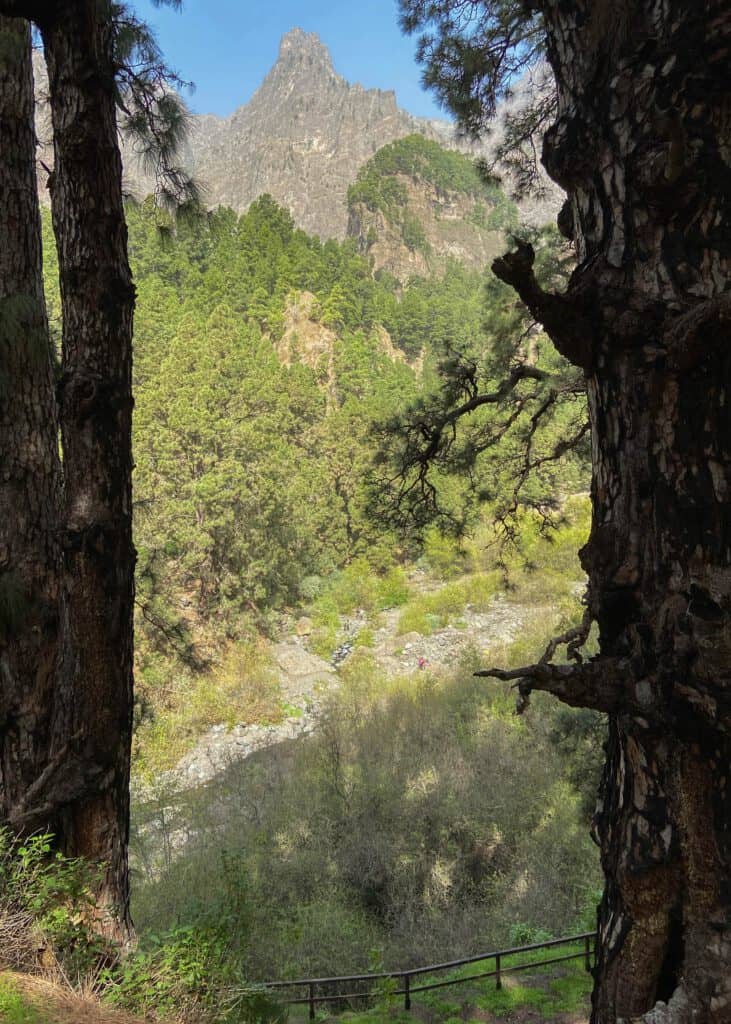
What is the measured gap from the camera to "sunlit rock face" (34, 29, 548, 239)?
69.1 m

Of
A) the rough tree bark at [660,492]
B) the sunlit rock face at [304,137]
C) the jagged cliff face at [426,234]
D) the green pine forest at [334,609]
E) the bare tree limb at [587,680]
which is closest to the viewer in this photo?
the rough tree bark at [660,492]

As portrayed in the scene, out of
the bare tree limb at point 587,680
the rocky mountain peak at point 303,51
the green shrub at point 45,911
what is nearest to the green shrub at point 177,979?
the green shrub at point 45,911

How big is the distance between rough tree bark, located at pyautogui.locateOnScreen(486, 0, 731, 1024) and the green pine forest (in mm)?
1853

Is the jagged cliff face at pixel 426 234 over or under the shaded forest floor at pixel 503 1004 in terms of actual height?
over

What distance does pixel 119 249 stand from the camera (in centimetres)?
281

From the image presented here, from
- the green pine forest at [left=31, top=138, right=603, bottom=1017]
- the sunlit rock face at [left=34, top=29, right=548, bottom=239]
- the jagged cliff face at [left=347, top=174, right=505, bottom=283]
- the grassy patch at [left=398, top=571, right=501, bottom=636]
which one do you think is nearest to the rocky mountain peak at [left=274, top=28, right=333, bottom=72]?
the sunlit rock face at [left=34, top=29, right=548, bottom=239]

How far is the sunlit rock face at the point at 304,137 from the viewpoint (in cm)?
6912

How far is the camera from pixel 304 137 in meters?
74.8

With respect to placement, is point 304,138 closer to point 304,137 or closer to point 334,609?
point 304,137

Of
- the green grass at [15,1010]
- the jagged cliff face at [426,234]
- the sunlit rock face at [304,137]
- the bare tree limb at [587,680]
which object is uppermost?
the sunlit rock face at [304,137]

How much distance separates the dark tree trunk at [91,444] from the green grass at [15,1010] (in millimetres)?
A: 543

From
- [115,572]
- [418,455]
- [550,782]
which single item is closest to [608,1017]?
[115,572]

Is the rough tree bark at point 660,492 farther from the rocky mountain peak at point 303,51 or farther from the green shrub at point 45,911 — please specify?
the rocky mountain peak at point 303,51

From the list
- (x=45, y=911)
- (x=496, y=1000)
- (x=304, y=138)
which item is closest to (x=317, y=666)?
(x=496, y=1000)
